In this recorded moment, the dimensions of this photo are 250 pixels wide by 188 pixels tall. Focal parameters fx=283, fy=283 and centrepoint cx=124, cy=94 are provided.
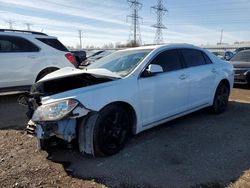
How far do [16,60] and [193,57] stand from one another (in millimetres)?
4911

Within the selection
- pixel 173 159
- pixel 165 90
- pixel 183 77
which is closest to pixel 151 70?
pixel 165 90

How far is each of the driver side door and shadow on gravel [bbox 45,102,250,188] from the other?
1.34 ft

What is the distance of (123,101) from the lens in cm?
405

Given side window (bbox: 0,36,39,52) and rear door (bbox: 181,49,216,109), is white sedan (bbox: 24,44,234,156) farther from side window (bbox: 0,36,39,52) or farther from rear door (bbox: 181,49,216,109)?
side window (bbox: 0,36,39,52)

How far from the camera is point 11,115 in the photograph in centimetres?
640

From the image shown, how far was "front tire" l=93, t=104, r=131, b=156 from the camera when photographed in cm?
378

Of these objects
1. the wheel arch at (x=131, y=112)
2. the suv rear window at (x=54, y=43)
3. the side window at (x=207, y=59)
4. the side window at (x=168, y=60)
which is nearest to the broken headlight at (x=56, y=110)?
the wheel arch at (x=131, y=112)

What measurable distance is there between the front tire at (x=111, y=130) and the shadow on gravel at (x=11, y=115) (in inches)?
88.2

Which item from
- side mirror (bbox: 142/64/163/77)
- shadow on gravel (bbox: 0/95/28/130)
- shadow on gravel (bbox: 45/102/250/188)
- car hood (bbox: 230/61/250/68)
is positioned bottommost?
shadow on gravel (bbox: 0/95/28/130)

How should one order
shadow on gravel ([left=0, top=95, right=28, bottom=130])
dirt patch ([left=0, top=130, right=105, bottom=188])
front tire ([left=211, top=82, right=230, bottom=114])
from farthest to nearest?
front tire ([left=211, top=82, right=230, bottom=114]) < shadow on gravel ([left=0, top=95, right=28, bottom=130]) < dirt patch ([left=0, top=130, right=105, bottom=188])

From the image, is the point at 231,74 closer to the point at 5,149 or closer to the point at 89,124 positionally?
the point at 89,124

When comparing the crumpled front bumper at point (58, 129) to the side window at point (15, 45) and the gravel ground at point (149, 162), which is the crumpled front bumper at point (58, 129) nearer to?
the gravel ground at point (149, 162)

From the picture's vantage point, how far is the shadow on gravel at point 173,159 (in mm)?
3377

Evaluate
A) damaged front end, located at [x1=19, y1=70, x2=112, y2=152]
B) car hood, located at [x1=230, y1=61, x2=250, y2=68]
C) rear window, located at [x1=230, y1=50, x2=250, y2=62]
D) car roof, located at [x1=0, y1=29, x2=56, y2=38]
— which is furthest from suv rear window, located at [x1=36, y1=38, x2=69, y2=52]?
rear window, located at [x1=230, y1=50, x2=250, y2=62]
